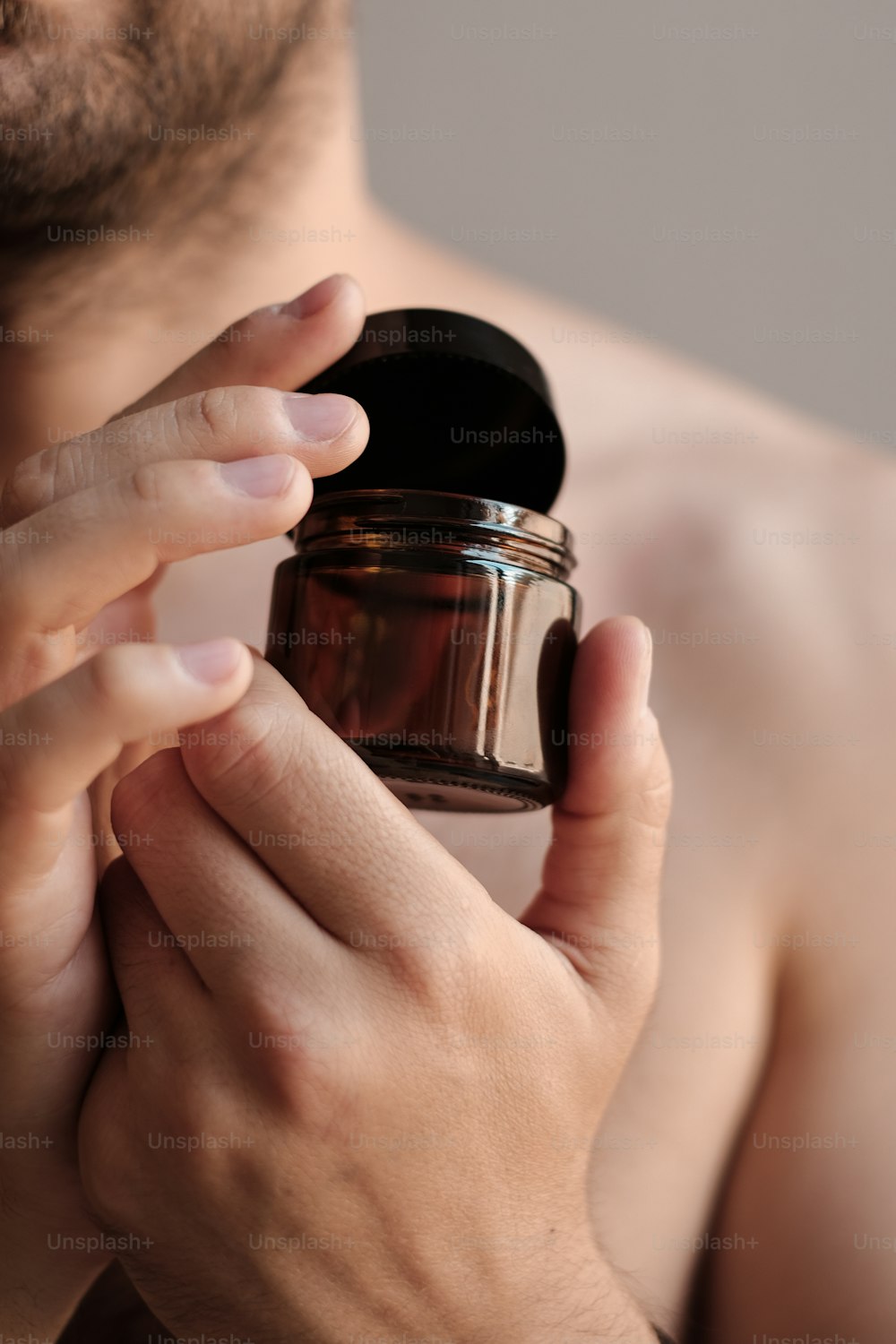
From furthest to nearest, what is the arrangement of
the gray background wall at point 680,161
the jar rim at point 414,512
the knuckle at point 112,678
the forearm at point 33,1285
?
the gray background wall at point 680,161 < the forearm at point 33,1285 < the jar rim at point 414,512 < the knuckle at point 112,678

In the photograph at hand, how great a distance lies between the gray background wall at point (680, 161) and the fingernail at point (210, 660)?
164 cm

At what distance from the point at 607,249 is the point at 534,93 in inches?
13.4

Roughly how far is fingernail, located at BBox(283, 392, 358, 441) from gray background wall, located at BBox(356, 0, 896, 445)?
4.79 feet

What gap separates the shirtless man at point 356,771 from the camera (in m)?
0.88

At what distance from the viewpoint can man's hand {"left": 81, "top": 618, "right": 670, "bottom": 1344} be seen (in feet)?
2.90

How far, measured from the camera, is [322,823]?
0.87m

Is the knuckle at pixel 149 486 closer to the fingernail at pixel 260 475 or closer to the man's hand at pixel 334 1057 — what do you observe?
the fingernail at pixel 260 475

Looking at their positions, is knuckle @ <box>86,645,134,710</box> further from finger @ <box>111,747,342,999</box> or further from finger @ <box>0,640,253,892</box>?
finger @ <box>111,747,342,999</box>

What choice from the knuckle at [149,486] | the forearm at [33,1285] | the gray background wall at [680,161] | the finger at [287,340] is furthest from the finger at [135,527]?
the gray background wall at [680,161]

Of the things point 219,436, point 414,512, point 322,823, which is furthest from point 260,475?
point 322,823

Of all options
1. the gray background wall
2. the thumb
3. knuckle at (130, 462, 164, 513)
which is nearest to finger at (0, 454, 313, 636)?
knuckle at (130, 462, 164, 513)

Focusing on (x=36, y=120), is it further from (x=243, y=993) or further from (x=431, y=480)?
(x=243, y=993)

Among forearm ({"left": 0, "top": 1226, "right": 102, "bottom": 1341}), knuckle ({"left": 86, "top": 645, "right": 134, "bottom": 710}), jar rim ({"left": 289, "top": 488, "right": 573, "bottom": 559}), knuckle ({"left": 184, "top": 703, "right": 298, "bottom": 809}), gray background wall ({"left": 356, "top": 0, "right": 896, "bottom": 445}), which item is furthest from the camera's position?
gray background wall ({"left": 356, "top": 0, "right": 896, "bottom": 445})

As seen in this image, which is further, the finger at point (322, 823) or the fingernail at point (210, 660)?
the finger at point (322, 823)
